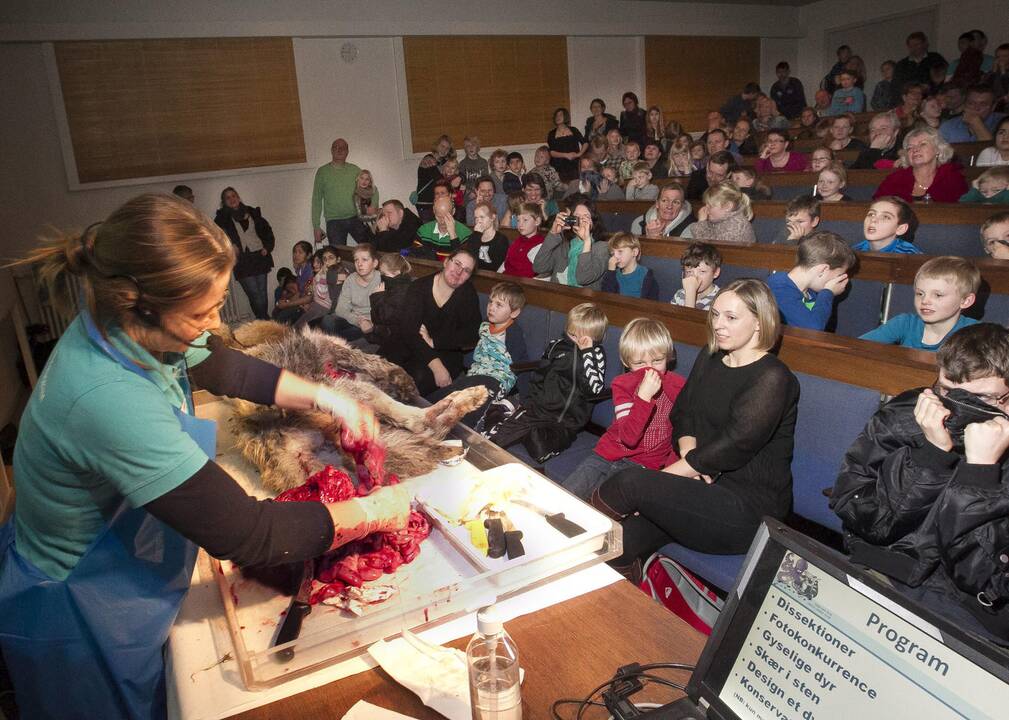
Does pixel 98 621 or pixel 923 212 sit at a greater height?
pixel 923 212

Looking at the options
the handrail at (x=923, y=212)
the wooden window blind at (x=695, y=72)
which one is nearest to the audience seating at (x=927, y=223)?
the handrail at (x=923, y=212)

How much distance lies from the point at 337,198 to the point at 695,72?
6.86m

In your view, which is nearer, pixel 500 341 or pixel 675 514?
pixel 675 514

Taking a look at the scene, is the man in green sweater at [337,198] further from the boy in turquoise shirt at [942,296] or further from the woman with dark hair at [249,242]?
the boy in turquoise shirt at [942,296]

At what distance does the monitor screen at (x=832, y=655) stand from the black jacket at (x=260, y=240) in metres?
7.93

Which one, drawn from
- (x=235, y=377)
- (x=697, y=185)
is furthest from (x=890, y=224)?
(x=235, y=377)

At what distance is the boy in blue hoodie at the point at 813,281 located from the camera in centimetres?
313

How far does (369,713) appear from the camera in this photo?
1.16 metres

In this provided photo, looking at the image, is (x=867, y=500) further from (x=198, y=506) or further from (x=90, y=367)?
(x=90, y=367)

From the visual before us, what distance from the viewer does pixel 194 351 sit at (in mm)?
1684

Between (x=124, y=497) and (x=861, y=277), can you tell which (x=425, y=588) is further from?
(x=861, y=277)

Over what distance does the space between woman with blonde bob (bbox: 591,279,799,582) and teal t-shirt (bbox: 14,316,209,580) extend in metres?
1.45

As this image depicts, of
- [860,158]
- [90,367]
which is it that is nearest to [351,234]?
[860,158]

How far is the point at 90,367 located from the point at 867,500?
1772 mm
